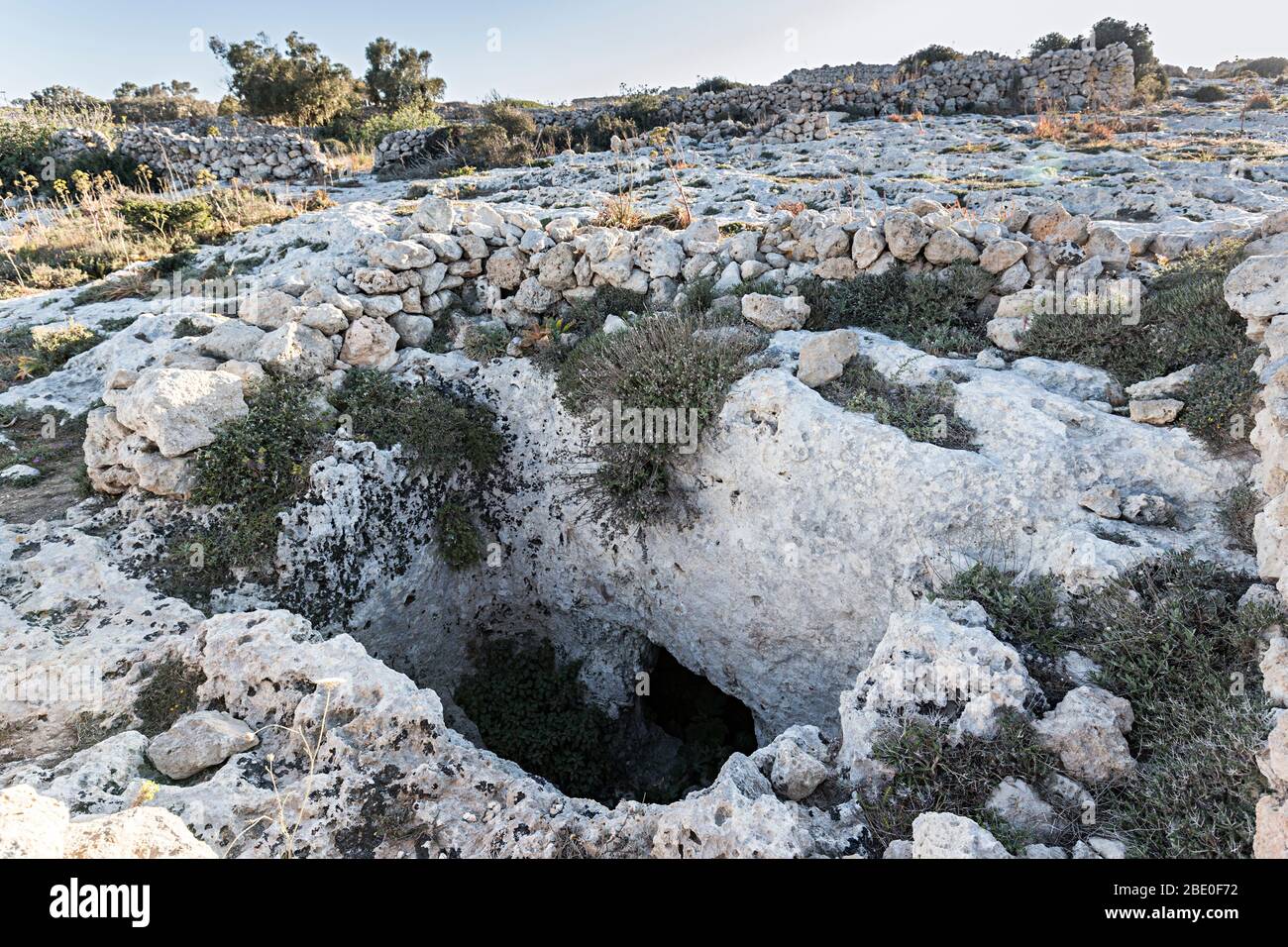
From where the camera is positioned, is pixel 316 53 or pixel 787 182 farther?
pixel 316 53

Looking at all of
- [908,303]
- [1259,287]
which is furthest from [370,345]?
[1259,287]

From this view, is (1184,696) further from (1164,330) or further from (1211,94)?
(1211,94)

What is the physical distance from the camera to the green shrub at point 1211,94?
2558cm

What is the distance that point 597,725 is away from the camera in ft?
27.6

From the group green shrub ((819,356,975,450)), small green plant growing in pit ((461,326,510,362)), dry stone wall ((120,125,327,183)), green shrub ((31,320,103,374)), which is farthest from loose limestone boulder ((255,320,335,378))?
dry stone wall ((120,125,327,183))

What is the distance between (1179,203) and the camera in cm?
1033

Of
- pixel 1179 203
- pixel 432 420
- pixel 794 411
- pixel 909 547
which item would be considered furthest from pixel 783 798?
pixel 1179 203

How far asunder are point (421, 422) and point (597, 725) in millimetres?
4422

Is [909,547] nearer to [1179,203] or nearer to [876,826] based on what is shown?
[876,826]

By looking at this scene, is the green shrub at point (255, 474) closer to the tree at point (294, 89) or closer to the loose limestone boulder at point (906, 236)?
the loose limestone boulder at point (906, 236)

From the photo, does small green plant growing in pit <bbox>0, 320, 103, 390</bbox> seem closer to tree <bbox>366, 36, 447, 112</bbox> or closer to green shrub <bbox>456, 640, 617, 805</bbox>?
green shrub <bbox>456, 640, 617, 805</bbox>

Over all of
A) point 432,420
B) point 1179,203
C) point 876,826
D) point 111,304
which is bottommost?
point 876,826
